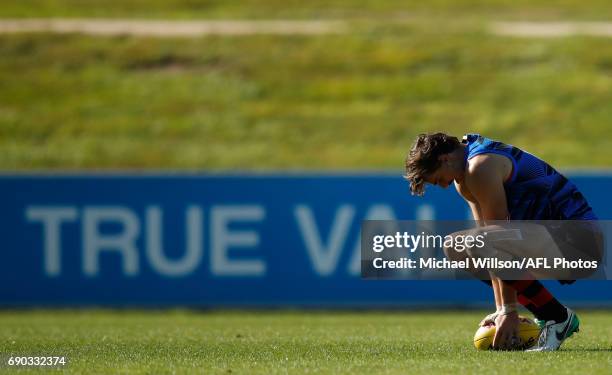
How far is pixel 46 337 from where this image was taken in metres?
9.80

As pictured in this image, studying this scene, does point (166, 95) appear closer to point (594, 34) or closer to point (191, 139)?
point (191, 139)

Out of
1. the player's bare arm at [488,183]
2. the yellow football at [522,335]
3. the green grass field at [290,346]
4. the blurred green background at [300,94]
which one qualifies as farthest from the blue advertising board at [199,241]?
the player's bare arm at [488,183]

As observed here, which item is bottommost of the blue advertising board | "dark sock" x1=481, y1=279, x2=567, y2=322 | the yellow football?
the blue advertising board

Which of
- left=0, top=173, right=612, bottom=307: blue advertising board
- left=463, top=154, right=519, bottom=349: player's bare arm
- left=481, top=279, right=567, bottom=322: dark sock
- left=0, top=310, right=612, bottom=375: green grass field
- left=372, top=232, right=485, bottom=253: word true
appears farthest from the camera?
left=0, top=173, right=612, bottom=307: blue advertising board

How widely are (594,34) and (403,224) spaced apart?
11608 millimetres

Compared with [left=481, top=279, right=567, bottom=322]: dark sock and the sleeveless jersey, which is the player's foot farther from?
the sleeveless jersey

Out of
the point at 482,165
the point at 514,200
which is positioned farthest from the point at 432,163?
the point at 514,200

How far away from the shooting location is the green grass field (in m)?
7.04

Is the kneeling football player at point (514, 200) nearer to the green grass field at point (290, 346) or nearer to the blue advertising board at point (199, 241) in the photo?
the green grass field at point (290, 346)

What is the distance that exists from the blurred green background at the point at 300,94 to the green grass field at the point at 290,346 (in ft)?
21.4

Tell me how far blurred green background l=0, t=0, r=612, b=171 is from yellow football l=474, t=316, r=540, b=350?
10798 mm

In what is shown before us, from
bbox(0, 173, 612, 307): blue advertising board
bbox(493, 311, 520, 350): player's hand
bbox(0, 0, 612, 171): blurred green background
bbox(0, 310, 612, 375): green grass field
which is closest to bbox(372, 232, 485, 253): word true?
bbox(0, 310, 612, 375): green grass field

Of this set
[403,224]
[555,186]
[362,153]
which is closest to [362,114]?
[362,153]

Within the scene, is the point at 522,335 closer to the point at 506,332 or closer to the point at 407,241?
the point at 506,332
